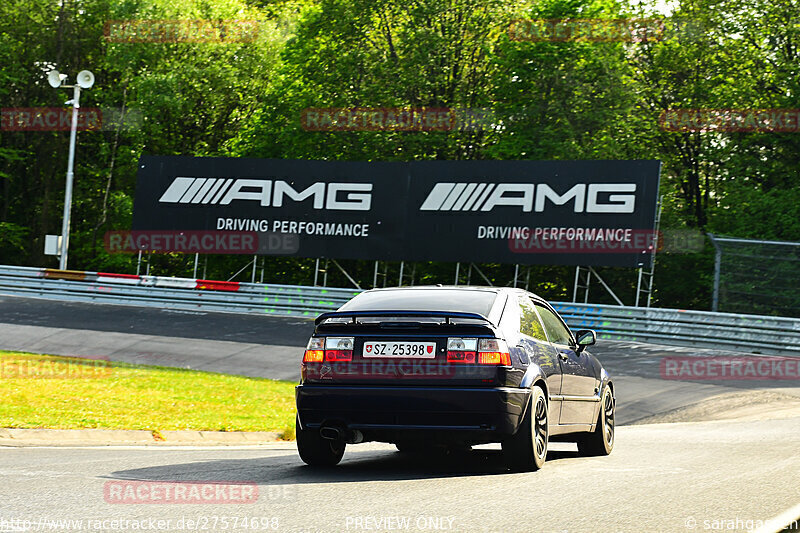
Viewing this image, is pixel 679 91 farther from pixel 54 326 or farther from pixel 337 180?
pixel 54 326

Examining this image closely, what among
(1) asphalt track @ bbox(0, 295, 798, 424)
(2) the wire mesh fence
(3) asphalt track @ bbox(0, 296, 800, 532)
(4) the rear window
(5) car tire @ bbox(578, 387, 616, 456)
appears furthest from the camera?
(2) the wire mesh fence

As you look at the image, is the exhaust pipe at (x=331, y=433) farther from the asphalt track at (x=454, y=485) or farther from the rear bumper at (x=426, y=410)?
the asphalt track at (x=454, y=485)

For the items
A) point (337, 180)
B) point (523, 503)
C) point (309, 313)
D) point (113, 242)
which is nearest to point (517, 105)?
point (337, 180)

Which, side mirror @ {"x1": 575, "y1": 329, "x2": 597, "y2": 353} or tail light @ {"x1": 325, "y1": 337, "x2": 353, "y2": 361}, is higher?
side mirror @ {"x1": 575, "y1": 329, "x2": 597, "y2": 353}

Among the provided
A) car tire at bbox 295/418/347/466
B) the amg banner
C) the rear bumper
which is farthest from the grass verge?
the amg banner

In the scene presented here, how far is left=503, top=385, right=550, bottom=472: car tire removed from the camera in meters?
7.66

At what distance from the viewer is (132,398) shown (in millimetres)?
13758

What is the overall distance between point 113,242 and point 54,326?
19.5m

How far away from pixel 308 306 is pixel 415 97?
1411cm

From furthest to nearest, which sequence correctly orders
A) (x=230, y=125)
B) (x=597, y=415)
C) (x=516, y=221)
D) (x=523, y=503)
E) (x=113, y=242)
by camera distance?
1. (x=230, y=125)
2. (x=113, y=242)
3. (x=516, y=221)
4. (x=597, y=415)
5. (x=523, y=503)

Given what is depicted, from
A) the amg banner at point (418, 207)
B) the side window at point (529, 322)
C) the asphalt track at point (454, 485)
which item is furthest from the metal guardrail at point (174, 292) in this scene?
the side window at point (529, 322)

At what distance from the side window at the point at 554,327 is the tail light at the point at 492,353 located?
1479 mm

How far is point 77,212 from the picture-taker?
4594 centimetres

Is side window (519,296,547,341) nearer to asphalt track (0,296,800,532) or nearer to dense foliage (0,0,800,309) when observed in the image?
asphalt track (0,296,800,532)
